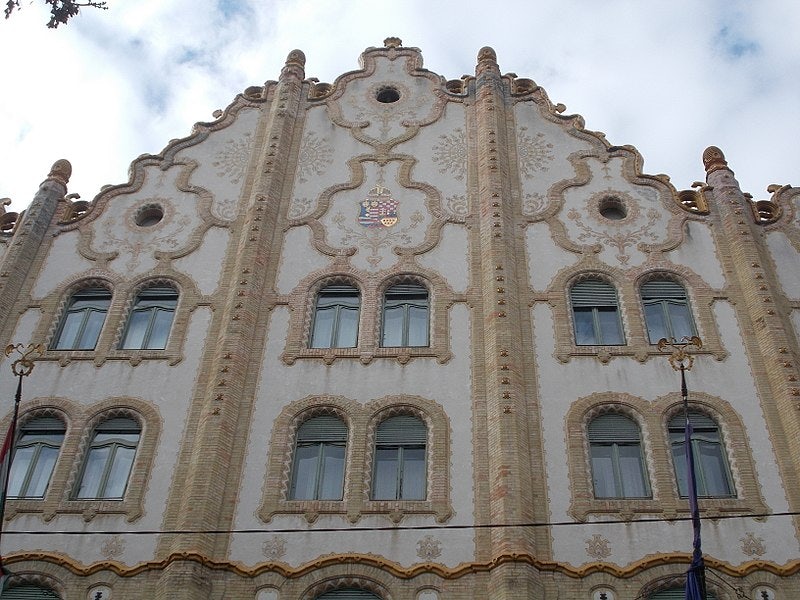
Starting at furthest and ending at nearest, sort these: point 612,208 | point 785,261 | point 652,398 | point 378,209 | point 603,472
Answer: point 612,208 → point 378,209 → point 785,261 → point 652,398 → point 603,472

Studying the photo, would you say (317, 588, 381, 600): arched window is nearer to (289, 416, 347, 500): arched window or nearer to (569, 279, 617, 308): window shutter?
(289, 416, 347, 500): arched window

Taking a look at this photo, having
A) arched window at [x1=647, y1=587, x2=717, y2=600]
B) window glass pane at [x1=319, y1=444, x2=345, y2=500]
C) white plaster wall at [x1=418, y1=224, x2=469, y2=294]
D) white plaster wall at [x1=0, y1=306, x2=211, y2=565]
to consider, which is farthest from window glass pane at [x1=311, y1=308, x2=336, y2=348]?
arched window at [x1=647, y1=587, x2=717, y2=600]

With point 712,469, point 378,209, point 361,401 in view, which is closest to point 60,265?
point 378,209

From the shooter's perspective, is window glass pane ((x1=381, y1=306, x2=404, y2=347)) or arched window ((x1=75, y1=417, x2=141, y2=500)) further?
window glass pane ((x1=381, y1=306, x2=404, y2=347))

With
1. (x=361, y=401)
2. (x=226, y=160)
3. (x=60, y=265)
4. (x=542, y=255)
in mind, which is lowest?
(x=361, y=401)

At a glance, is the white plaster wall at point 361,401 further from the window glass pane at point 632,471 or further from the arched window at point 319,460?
the window glass pane at point 632,471

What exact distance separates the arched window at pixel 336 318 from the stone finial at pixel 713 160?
28.8 ft

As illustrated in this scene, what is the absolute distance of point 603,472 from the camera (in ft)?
54.0

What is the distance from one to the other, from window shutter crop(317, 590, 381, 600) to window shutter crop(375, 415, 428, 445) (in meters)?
2.93

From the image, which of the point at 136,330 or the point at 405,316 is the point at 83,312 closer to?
the point at 136,330

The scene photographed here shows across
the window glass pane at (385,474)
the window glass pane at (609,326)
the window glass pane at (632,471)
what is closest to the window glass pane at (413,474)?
the window glass pane at (385,474)

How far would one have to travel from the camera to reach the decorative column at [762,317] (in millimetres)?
16500

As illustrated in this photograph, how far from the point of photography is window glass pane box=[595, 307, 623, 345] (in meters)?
18.7

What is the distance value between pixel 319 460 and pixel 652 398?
601cm
